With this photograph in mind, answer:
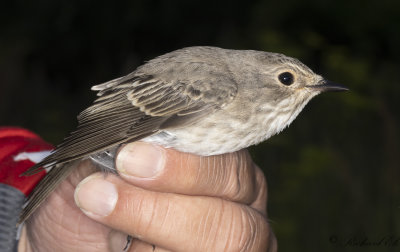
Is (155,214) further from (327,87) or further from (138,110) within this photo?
(327,87)

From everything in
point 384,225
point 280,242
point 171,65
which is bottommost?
point 280,242

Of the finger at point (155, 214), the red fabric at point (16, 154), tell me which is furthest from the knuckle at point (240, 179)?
the red fabric at point (16, 154)

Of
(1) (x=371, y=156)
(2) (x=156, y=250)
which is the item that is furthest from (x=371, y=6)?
(2) (x=156, y=250)

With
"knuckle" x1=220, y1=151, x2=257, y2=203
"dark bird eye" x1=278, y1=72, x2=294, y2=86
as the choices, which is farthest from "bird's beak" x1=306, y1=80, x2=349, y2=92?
"knuckle" x1=220, y1=151, x2=257, y2=203

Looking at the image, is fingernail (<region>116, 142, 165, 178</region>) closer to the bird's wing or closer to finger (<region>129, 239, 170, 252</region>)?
the bird's wing

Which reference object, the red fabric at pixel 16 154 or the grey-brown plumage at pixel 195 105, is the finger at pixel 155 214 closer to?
the grey-brown plumage at pixel 195 105

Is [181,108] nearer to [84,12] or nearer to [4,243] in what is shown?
[4,243]

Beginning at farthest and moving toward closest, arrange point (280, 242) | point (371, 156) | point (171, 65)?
point (371, 156) → point (280, 242) → point (171, 65)
